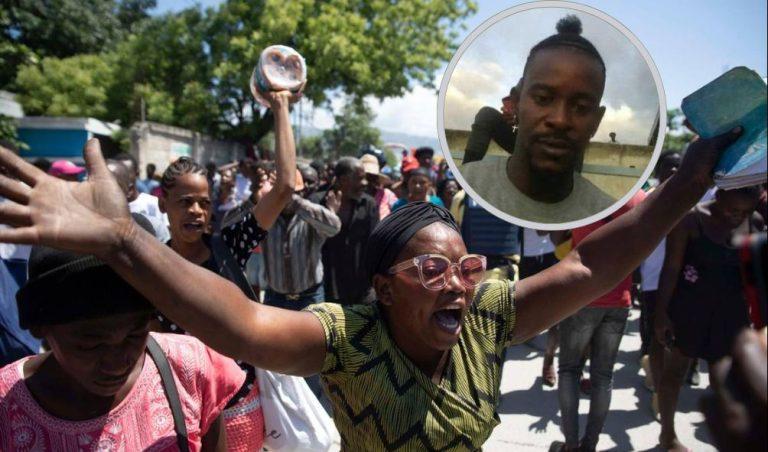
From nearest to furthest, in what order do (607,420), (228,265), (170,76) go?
(228,265)
(607,420)
(170,76)

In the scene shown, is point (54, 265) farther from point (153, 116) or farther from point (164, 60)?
point (164, 60)

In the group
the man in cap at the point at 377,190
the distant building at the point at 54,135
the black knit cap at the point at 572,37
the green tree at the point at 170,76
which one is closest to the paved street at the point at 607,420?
the man in cap at the point at 377,190

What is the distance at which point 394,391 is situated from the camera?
1.68 metres

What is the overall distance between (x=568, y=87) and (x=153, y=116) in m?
25.6

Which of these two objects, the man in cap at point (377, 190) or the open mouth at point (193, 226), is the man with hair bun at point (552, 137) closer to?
the open mouth at point (193, 226)

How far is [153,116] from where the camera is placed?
2483 cm

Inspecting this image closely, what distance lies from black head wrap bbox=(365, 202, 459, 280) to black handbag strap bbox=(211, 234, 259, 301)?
84 centimetres

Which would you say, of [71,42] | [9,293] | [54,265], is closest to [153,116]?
[71,42]

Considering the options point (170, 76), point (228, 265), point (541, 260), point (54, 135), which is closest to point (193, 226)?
point (228, 265)

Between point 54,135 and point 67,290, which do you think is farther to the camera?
point 54,135

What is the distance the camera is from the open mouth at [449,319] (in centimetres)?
172

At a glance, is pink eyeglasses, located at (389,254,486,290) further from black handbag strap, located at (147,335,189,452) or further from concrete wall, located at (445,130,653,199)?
black handbag strap, located at (147,335,189,452)

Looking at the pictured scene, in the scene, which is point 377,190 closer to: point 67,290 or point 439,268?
point 439,268

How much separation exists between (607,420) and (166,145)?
1989 centimetres
